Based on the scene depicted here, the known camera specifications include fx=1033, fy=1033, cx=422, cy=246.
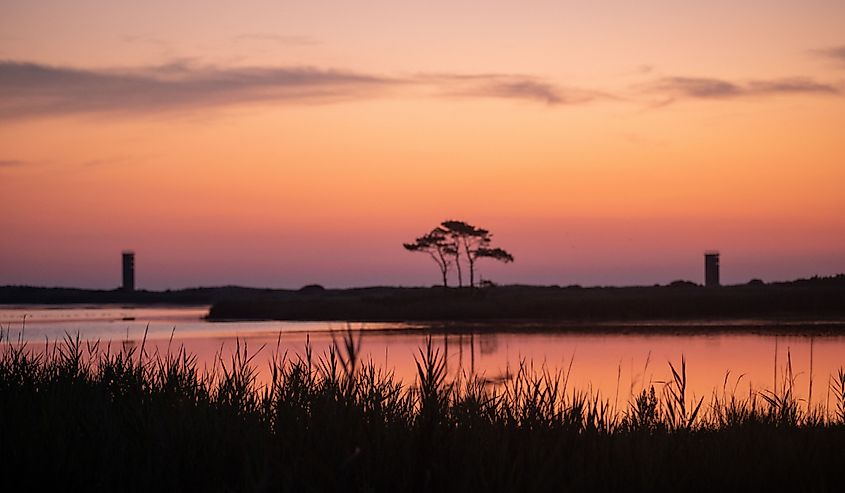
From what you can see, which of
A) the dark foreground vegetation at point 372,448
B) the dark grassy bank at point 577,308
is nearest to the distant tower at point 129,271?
the dark grassy bank at point 577,308

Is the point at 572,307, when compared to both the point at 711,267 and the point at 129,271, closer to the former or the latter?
the point at 711,267

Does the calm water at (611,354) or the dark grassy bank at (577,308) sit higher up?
the dark grassy bank at (577,308)

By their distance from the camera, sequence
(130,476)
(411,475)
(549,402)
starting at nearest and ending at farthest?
(411,475), (130,476), (549,402)

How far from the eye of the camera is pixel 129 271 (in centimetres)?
12781

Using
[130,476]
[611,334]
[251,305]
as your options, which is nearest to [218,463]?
[130,476]

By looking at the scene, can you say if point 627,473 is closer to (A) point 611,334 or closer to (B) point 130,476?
(B) point 130,476

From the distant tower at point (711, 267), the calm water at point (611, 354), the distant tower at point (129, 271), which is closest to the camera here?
the calm water at point (611, 354)

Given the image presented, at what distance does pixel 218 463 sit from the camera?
8133 millimetres

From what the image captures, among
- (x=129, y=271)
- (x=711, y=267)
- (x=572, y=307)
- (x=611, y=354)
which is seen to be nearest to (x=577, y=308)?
(x=572, y=307)

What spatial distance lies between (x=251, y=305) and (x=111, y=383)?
179ft

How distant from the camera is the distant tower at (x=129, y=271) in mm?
126438

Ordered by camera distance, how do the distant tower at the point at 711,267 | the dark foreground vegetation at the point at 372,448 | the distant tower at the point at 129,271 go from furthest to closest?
the distant tower at the point at 129,271, the distant tower at the point at 711,267, the dark foreground vegetation at the point at 372,448

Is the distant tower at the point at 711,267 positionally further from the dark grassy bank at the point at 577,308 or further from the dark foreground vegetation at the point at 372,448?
the dark foreground vegetation at the point at 372,448

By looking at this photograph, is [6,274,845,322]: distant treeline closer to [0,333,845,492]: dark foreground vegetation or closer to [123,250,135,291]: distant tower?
[0,333,845,492]: dark foreground vegetation
